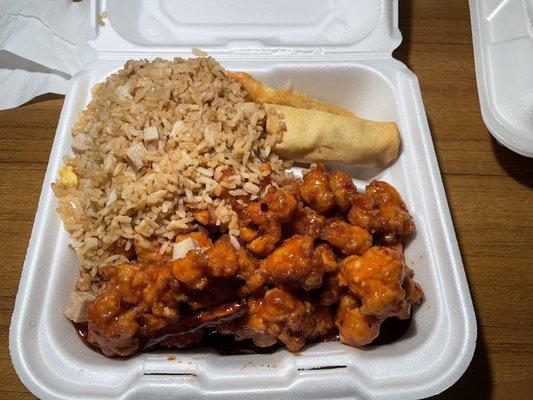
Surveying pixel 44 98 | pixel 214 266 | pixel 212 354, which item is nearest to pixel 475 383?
pixel 212 354

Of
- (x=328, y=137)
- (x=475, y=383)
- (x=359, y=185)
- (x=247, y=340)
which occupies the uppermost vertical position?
(x=328, y=137)

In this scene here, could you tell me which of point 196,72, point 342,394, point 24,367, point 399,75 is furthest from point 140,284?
point 399,75

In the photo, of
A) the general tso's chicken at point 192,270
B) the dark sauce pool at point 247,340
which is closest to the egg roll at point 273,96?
the general tso's chicken at point 192,270

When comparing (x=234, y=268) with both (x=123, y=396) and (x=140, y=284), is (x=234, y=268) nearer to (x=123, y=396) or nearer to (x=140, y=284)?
(x=140, y=284)

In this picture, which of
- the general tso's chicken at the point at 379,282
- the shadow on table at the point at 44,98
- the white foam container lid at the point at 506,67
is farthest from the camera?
the shadow on table at the point at 44,98

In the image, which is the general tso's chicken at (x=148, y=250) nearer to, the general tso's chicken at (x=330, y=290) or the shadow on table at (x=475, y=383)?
the general tso's chicken at (x=330, y=290)

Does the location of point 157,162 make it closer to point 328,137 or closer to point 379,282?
point 328,137
